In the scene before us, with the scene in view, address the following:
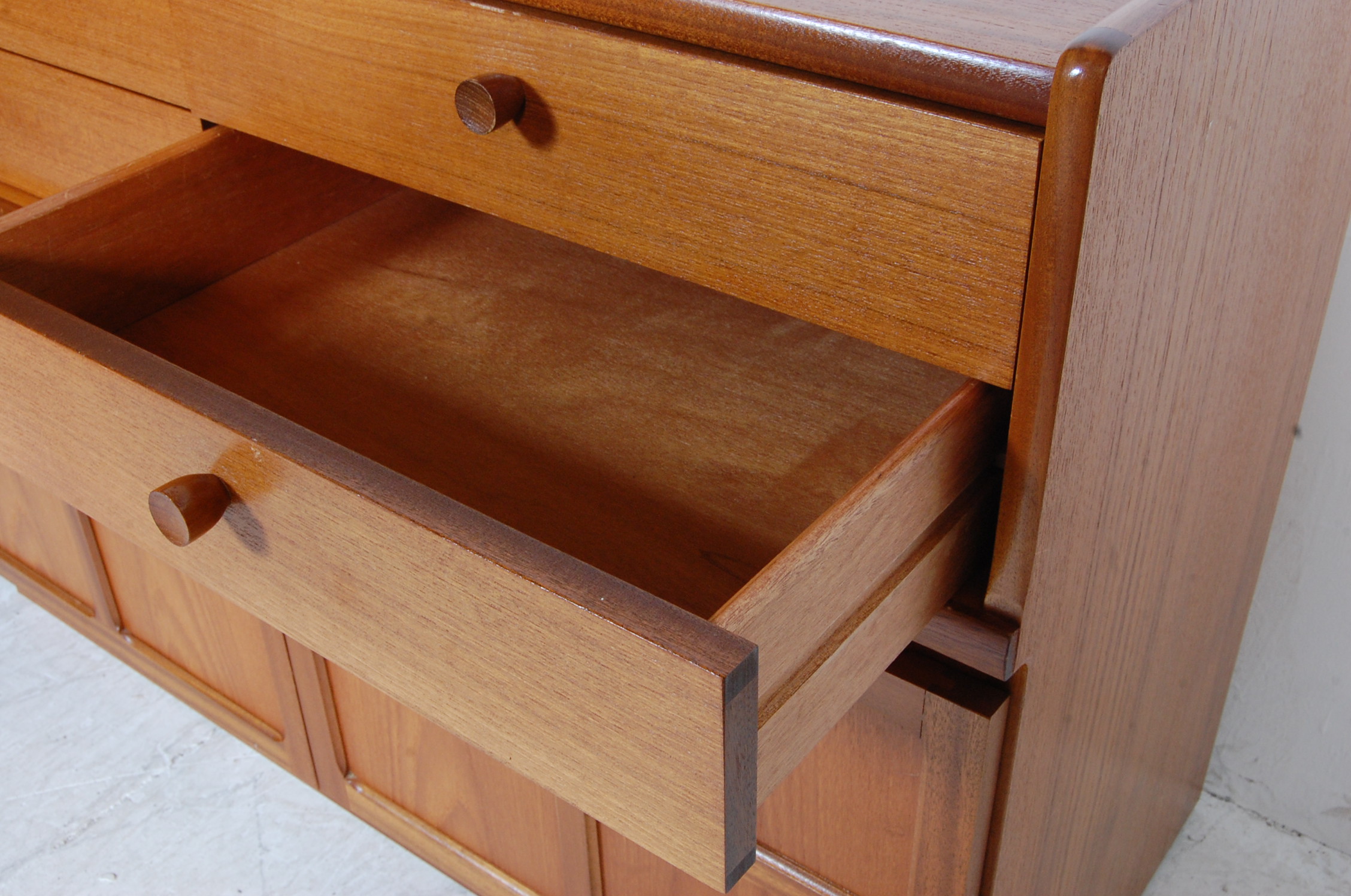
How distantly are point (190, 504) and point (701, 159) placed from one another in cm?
26

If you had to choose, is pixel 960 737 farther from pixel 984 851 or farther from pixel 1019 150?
pixel 1019 150

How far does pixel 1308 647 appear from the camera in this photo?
3.27 feet

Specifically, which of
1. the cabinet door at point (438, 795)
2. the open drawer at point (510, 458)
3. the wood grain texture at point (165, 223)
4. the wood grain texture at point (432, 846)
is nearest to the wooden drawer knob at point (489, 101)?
the open drawer at point (510, 458)

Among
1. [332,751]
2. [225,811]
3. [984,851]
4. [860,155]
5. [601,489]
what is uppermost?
[860,155]

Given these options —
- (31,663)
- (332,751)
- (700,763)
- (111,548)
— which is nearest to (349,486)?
(700,763)

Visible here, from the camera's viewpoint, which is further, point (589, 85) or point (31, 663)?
point (31, 663)

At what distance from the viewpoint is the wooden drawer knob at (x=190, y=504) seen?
0.52 metres

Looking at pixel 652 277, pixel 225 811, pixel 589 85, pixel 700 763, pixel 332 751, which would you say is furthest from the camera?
pixel 225 811

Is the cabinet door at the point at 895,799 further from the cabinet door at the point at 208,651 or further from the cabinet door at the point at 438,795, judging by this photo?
the cabinet door at the point at 208,651

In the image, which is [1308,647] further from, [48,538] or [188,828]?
[48,538]

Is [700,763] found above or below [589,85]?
below

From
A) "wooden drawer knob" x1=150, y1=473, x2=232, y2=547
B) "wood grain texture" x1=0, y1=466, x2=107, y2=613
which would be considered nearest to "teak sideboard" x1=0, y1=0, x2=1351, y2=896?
"wooden drawer knob" x1=150, y1=473, x2=232, y2=547

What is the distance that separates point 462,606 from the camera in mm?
461

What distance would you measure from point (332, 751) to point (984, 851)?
54cm
